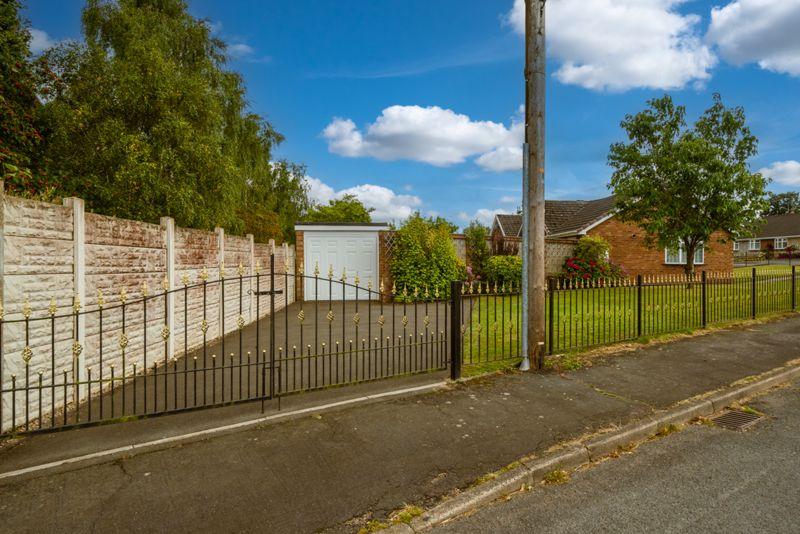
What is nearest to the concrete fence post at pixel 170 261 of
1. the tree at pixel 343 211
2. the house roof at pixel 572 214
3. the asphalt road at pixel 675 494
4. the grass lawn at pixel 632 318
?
the grass lawn at pixel 632 318

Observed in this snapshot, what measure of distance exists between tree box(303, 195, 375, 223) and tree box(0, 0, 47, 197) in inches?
862

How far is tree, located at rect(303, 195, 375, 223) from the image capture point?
3494cm

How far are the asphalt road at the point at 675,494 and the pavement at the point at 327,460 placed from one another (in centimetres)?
41

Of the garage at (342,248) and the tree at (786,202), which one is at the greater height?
the tree at (786,202)

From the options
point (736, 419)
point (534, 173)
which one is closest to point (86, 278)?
point (534, 173)

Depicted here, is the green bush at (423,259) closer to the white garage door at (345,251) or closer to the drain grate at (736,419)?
the white garage door at (345,251)

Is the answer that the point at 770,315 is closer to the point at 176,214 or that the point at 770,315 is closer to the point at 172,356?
the point at 172,356

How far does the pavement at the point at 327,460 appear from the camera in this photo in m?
2.79

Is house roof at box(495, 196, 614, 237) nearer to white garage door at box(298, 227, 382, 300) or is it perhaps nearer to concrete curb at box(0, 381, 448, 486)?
white garage door at box(298, 227, 382, 300)

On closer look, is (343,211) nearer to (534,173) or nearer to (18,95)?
(18,95)

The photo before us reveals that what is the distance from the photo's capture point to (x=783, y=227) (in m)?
52.1

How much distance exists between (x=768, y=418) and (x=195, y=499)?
5715 millimetres

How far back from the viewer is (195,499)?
2955 mm

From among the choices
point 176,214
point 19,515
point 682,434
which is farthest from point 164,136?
point 682,434
